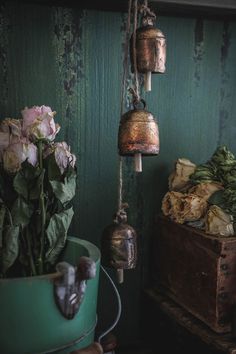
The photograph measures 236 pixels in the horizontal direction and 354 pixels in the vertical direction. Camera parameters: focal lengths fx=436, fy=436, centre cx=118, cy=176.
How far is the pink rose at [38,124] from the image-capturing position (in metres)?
0.90

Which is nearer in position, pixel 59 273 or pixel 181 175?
pixel 59 273

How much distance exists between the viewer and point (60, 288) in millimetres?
793

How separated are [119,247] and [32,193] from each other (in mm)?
233

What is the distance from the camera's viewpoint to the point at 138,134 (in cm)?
95

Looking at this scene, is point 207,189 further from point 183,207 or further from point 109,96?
point 109,96

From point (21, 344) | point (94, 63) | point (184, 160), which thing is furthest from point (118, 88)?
point (21, 344)

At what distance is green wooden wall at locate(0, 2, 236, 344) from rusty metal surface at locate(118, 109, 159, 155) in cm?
29

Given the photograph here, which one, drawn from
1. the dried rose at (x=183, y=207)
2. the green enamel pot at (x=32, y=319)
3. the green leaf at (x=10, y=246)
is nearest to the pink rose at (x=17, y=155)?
the green leaf at (x=10, y=246)

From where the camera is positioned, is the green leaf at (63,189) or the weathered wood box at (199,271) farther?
the weathered wood box at (199,271)

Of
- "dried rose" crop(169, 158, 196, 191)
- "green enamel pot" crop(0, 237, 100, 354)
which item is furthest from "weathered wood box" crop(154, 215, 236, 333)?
"green enamel pot" crop(0, 237, 100, 354)

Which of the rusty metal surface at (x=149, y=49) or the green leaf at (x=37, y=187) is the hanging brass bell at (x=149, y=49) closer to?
the rusty metal surface at (x=149, y=49)

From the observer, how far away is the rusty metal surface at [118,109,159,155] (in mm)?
948

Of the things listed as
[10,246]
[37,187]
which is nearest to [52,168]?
[37,187]

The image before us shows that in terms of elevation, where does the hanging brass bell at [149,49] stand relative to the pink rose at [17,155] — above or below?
above
